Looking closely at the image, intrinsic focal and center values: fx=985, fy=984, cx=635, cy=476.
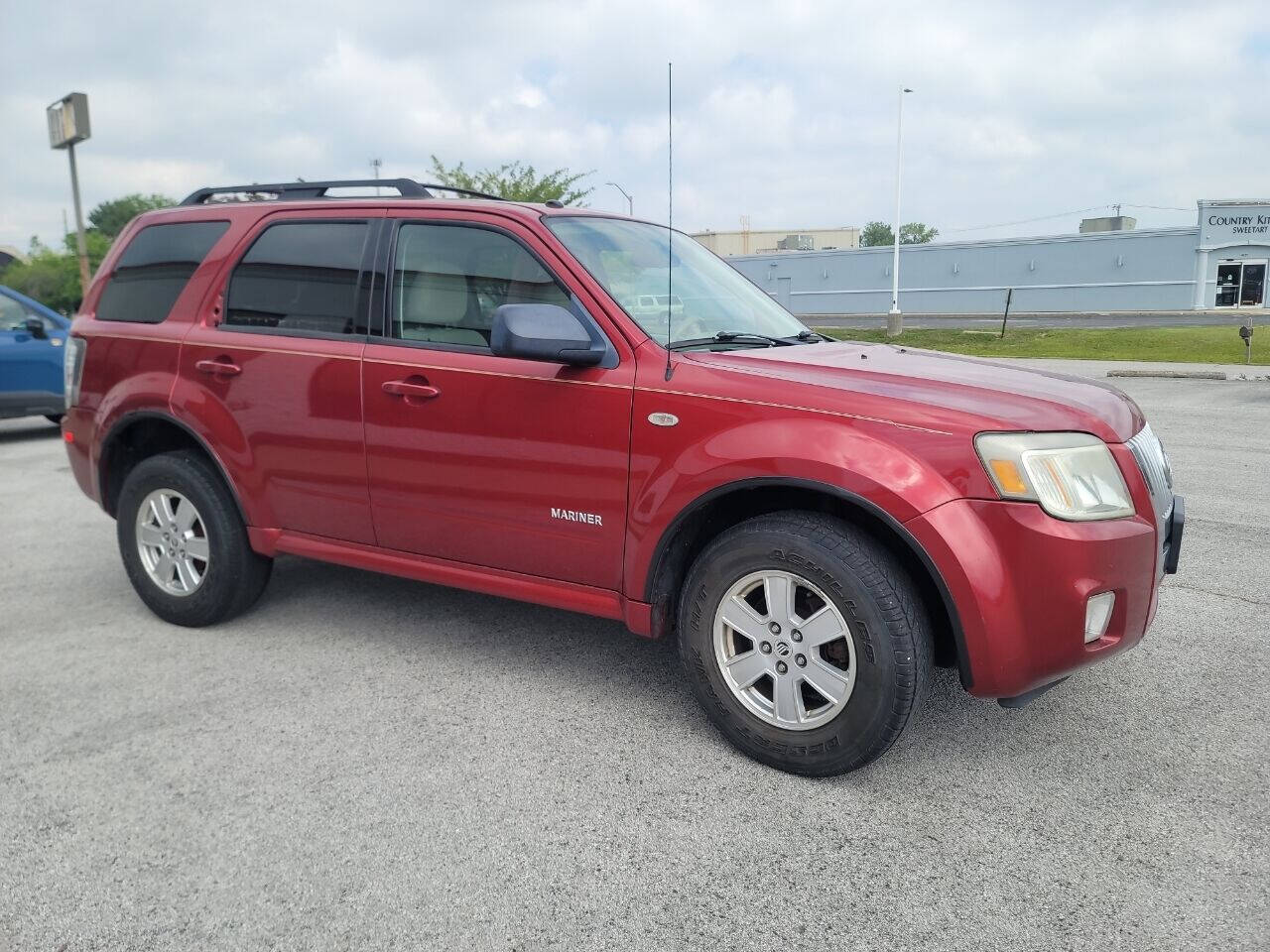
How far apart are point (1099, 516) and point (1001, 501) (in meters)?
0.32

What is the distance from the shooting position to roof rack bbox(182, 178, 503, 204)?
413cm

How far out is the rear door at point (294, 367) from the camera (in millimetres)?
3969

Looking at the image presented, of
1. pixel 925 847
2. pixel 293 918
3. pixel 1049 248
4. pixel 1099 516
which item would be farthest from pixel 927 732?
pixel 1049 248

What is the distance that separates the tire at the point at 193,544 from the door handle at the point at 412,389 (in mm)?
1144

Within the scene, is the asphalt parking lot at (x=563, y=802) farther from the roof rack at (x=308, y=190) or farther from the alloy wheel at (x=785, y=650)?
the roof rack at (x=308, y=190)

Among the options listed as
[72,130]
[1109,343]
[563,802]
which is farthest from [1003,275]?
[563,802]

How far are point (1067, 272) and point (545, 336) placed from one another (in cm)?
4629

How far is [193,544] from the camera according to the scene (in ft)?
14.5

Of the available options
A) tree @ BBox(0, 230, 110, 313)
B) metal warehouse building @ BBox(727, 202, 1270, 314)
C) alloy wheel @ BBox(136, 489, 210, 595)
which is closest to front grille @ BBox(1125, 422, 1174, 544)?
alloy wheel @ BBox(136, 489, 210, 595)

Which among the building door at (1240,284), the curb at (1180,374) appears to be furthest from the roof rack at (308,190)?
the building door at (1240,284)

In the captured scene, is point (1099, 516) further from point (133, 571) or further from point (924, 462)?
point (133, 571)

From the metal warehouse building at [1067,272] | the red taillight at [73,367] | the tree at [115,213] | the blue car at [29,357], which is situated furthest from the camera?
the tree at [115,213]

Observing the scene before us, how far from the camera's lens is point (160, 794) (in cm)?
303

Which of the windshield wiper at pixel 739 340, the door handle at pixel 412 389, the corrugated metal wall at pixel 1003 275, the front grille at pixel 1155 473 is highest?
the corrugated metal wall at pixel 1003 275
